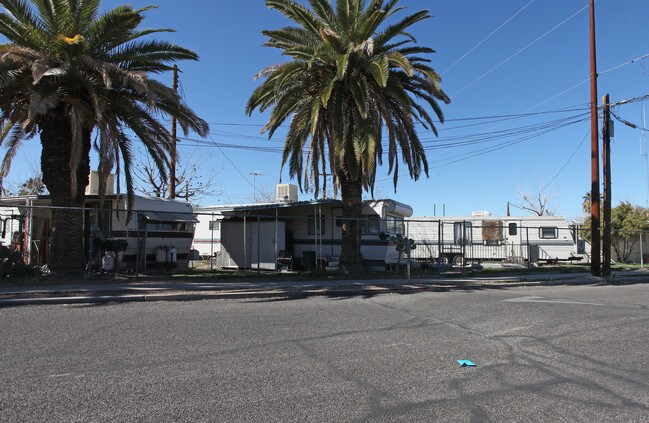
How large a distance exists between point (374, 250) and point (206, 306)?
10.1 meters

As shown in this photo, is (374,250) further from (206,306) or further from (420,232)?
(206,306)

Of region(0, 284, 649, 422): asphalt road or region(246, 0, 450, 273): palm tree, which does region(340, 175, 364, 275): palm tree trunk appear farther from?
region(0, 284, 649, 422): asphalt road

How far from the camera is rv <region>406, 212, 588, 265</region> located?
2609 cm

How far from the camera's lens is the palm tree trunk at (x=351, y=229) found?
17.8m

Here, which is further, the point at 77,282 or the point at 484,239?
the point at 484,239

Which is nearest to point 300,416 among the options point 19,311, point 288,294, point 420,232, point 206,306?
point 206,306

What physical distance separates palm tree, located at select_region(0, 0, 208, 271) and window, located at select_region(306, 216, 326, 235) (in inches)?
283

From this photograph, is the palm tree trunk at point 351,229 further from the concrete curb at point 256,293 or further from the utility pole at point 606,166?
the utility pole at point 606,166

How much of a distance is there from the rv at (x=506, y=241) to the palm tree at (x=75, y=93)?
1554cm

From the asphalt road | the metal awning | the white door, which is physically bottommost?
the asphalt road

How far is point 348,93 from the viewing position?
17.1 metres

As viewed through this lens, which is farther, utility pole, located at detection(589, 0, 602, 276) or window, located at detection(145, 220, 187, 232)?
utility pole, located at detection(589, 0, 602, 276)

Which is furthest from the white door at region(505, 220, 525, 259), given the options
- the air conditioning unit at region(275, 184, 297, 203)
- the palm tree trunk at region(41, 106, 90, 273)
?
the palm tree trunk at region(41, 106, 90, 273)

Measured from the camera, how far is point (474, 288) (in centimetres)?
1570
